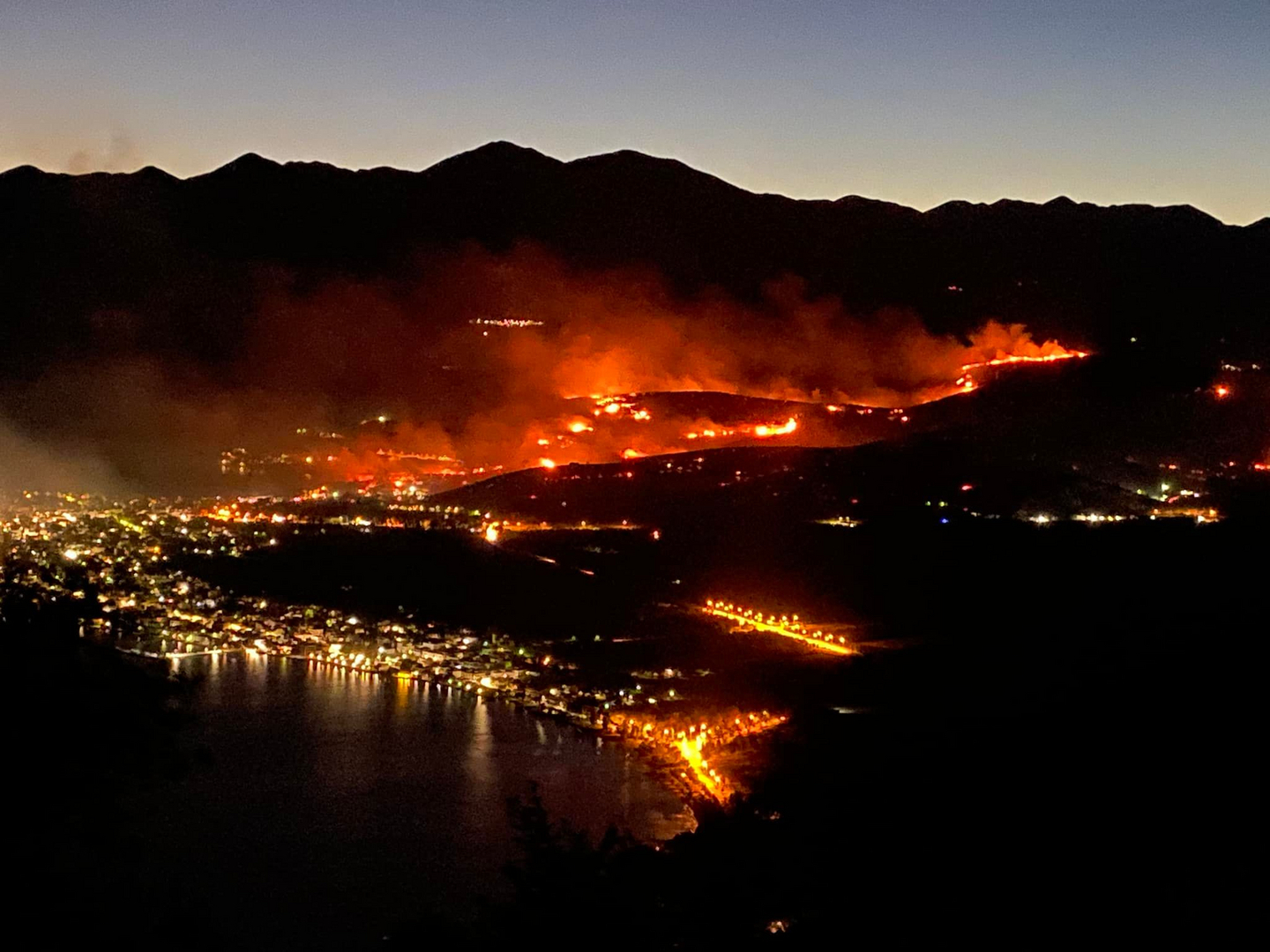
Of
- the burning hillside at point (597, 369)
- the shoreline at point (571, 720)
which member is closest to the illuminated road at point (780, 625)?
the shoreline at point (571, 720)

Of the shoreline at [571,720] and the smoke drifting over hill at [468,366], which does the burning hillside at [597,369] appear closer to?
the smoke drifting over hill at [468,366]

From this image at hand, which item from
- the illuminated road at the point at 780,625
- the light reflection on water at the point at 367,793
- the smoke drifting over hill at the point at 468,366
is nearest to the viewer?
the light reflection on water at the point at 367,793

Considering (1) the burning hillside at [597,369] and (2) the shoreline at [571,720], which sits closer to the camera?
(2) the shoreline at [571,720]

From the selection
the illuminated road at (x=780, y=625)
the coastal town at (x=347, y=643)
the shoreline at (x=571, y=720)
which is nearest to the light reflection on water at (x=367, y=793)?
the shoreline at (x=571, y=720)

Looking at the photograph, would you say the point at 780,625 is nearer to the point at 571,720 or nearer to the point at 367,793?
the point at 571,720

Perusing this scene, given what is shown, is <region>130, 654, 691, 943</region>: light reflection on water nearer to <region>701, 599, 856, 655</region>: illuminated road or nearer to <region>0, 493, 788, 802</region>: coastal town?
<region>0, 493, 788, 802</region>: coastal town

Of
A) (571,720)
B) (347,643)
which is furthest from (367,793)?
(347,643)

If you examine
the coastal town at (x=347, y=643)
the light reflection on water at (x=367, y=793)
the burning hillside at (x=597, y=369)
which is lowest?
the light reflection on water at (x=367, y=793)

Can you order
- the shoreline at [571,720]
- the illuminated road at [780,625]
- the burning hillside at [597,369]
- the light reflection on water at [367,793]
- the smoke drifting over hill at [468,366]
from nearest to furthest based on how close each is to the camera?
Result: the light reflection on water at [367,793] → the shoreline at [571,720] → the illuminated road at [780,625] → the smoke drifting over hill at [468,366] → the burning hillside at [597,369]

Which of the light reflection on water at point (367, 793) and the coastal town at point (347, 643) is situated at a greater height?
the coastal town at point (347, 643)
